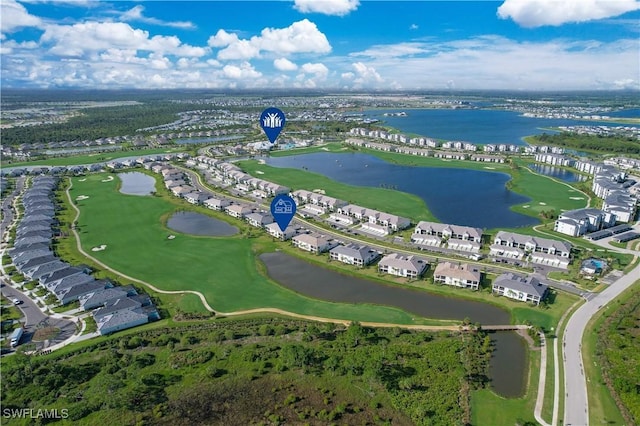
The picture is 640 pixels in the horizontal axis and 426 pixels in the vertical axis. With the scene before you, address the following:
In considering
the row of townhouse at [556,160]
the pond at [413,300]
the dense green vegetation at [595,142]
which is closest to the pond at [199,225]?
the pond at [413,300]

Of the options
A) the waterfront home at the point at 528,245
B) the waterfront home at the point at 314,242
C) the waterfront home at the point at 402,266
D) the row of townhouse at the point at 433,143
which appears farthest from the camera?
the row of townhouse at the point at 433,143

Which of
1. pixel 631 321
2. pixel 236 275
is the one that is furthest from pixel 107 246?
pixel 631 321

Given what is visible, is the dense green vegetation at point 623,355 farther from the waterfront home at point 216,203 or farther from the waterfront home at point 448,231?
the waterfront home at point 216,203

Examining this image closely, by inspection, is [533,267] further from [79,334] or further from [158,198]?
[158,198]

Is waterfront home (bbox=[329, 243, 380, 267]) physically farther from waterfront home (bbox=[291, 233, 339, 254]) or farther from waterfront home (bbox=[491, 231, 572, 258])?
waterfront home (bbox=[491, 231, 572, 258])

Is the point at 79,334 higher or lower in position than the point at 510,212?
lower

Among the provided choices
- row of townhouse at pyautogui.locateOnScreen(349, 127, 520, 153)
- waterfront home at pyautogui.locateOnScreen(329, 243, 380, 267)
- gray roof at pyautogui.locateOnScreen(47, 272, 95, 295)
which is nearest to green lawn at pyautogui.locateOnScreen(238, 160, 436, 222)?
waterfront home at pyautogui.locateOnScreen(329, 243, 380, 267)
